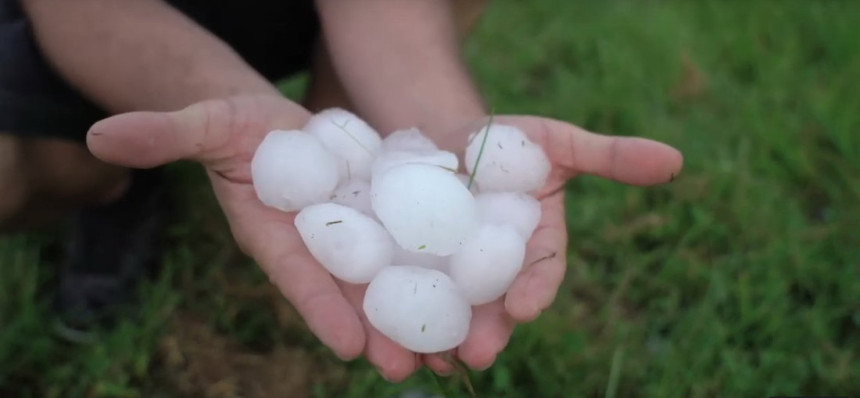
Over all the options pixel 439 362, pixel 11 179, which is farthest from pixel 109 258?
pixel 439 362

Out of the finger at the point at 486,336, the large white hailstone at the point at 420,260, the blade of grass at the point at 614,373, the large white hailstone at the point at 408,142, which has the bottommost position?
the blade of grass at the point at 614,373

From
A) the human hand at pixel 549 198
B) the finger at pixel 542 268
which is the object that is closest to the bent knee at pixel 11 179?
the human hand at pixel 549 198

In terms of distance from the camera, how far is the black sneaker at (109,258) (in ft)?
5.06

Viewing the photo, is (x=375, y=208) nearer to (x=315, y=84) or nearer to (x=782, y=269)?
(x=315, y=84)

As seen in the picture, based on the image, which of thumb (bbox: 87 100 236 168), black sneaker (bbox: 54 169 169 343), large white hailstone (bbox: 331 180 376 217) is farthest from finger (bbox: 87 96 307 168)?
black sneaker (bbox: 54 169 169 343)

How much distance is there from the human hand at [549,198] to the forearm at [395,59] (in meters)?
0.12

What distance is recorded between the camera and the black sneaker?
5.06 ft

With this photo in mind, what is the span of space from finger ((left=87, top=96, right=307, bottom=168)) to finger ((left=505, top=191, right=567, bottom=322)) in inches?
15.8

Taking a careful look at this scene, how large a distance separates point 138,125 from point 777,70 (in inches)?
66.7

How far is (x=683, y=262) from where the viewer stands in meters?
1.65

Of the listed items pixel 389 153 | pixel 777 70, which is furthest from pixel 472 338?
pixel 777 70

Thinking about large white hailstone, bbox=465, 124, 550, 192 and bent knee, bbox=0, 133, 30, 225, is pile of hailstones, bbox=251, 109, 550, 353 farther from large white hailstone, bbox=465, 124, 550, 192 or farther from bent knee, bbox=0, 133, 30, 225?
bent knee, bbox=0, 133, 30, 225

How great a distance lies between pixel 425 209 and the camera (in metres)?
1.14

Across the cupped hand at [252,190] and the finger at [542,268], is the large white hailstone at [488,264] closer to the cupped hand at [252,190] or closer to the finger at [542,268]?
the finger at [542,268]
